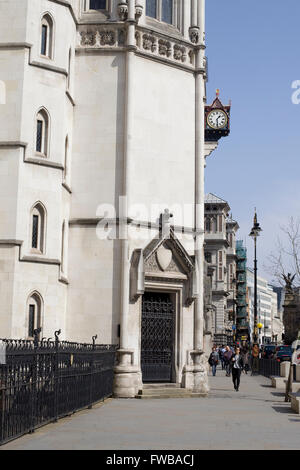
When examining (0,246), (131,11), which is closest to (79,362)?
(0,246)

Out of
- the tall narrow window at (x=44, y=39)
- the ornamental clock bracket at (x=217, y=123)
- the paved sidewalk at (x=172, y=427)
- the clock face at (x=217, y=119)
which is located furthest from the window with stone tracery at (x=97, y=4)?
the clock face at (x=217, y=119)

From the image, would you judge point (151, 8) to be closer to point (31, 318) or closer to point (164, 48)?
point (164, 48)

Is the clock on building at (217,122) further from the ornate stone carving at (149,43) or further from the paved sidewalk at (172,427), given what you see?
the paved sidewalk at (172,427)

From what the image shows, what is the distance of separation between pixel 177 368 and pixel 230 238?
10278 cm

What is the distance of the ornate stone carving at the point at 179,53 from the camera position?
26.5m

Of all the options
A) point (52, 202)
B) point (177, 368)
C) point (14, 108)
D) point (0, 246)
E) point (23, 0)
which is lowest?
point (177, 368)

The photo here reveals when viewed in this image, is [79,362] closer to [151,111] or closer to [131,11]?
[151,111]

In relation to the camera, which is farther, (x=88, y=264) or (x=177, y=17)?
(x=177, y=17)

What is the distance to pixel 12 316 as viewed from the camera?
20406 millimetres

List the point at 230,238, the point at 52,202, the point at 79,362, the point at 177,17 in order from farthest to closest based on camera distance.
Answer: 1. the point at 230,238
2. the point at 177,17
3. the point at 52,202
4. the point at 79,362

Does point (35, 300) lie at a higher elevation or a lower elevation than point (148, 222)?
lower

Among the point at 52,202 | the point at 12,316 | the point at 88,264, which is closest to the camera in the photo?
the point at 12,316

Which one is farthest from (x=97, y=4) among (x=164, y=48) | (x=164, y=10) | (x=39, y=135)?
(x=39, y=135)

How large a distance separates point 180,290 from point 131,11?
9749 millimetres
